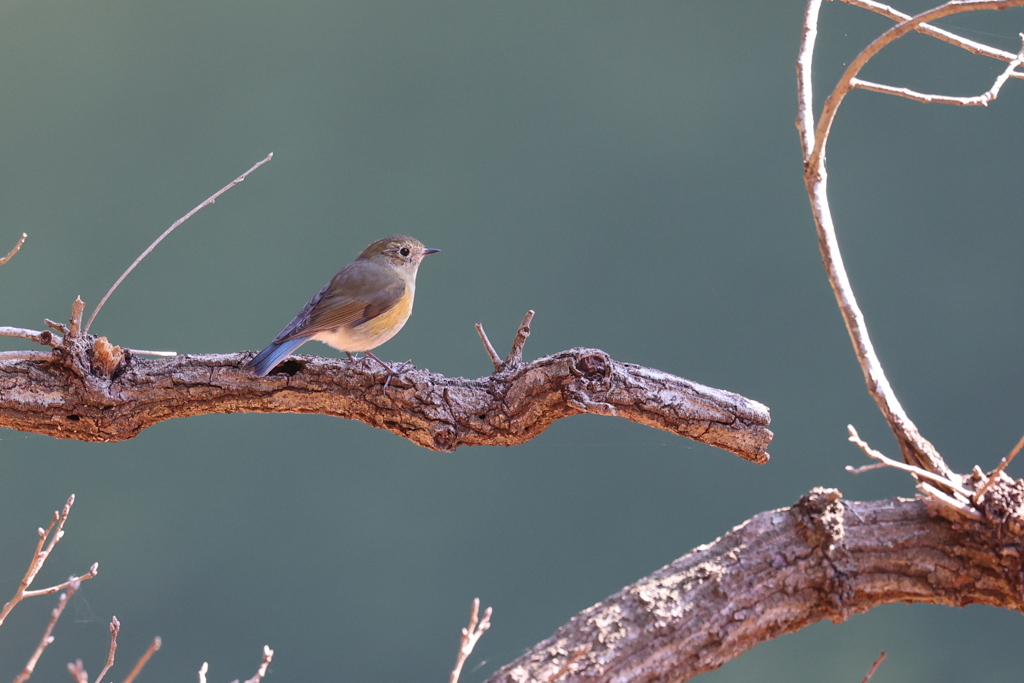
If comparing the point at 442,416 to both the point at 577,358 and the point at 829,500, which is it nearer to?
the point at 577,358

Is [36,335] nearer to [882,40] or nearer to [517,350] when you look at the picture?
[517,350]

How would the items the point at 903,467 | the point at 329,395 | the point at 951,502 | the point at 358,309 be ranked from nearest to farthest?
1. the point at 903,467
2. the point at 951,502
3. the point at 329,395
4. the point at 358,309

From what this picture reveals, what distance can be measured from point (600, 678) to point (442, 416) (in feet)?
2.92

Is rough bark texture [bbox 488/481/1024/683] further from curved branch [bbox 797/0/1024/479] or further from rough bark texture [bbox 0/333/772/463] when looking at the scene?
rough bark texture [bbox 0/333/772/463]

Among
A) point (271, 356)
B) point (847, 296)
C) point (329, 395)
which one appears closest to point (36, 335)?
point (271, 356)

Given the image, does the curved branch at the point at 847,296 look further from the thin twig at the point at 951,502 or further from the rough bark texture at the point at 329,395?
the rough bark texture at the point at 329,395

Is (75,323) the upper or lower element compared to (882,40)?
lower

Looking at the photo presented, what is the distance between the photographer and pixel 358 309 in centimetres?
264

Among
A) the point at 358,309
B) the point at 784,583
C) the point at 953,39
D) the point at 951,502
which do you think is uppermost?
the point at 953,39

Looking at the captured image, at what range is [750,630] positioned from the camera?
5.81 ft

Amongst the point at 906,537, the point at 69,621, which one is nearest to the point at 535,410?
the point at 906,537

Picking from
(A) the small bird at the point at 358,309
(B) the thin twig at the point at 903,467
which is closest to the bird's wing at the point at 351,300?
(A) the small bird at the point at 358,309

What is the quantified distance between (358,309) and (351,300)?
4 cm

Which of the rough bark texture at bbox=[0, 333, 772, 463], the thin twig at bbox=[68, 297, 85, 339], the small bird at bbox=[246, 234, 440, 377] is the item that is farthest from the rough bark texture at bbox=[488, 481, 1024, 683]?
the thin twig at bbox=[68, 297, 85, 339]
